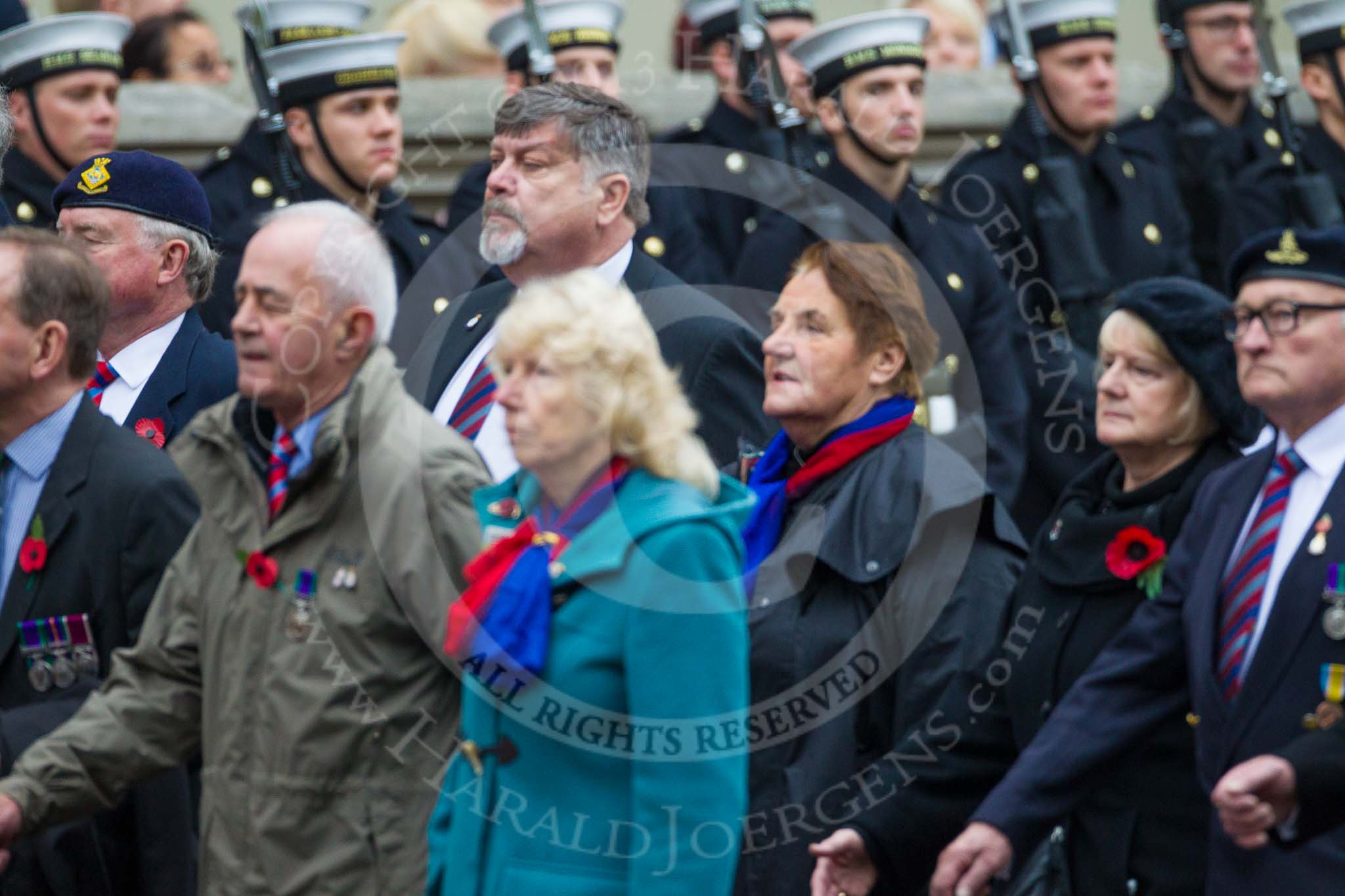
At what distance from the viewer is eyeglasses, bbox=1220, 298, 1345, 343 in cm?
448

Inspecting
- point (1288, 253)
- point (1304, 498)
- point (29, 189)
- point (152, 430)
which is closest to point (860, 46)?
point (29, 189)

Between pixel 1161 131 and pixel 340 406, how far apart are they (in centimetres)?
557

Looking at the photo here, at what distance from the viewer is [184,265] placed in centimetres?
555

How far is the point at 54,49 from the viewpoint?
7.45 m

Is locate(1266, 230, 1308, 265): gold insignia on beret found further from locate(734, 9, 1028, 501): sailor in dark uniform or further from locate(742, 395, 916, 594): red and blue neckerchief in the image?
locate(734, 9, 1028, 501): sailor in dark uniform

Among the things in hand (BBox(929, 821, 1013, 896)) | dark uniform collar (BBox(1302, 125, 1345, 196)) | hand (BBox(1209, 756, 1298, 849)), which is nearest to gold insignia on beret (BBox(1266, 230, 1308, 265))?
hand (BBox(1209, 756, 1298, 849))

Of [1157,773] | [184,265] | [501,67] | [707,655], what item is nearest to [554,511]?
[707,655]

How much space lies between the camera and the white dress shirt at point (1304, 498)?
436 centimetres

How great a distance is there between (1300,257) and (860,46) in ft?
11.0

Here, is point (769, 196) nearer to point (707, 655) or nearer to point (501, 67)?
point (501, 67)

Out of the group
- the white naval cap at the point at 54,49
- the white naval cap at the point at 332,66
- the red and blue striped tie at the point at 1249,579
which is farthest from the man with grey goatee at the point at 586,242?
the white naval cap at the point at 54,49

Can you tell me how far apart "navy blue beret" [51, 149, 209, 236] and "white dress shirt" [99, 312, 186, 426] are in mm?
274

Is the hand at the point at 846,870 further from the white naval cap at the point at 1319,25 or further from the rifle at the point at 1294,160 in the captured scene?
the white naval cap at the point at 1319,25

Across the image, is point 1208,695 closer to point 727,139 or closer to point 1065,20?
point 727,139
